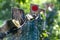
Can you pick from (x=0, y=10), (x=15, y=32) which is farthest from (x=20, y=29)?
(x=0, y=10)

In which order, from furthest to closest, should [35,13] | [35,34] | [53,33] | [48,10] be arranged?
[48,10], [53,33], [35,13], [35,34]

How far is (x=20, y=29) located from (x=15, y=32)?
0.30ft

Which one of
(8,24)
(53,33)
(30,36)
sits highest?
(8,24)

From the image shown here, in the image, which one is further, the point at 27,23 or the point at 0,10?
the point at 0,10

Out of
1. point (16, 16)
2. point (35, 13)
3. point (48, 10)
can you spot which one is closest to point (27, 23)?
point (16, 16)

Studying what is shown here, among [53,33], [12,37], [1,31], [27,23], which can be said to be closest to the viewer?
[1,31]

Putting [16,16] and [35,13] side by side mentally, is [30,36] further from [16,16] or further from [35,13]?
[35,13]

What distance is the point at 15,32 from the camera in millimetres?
3184

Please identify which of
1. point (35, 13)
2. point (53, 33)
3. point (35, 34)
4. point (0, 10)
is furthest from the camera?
point (0, 10)

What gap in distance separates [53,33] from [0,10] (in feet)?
12.5

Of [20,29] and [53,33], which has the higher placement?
[20,29]

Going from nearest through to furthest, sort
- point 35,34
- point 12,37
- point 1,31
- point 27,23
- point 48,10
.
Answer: point 1,31 < point 12,37 < point 27,23 < point 35,34 < point 48,10

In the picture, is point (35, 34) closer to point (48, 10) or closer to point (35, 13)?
point (35, 13)

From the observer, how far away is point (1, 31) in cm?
297
